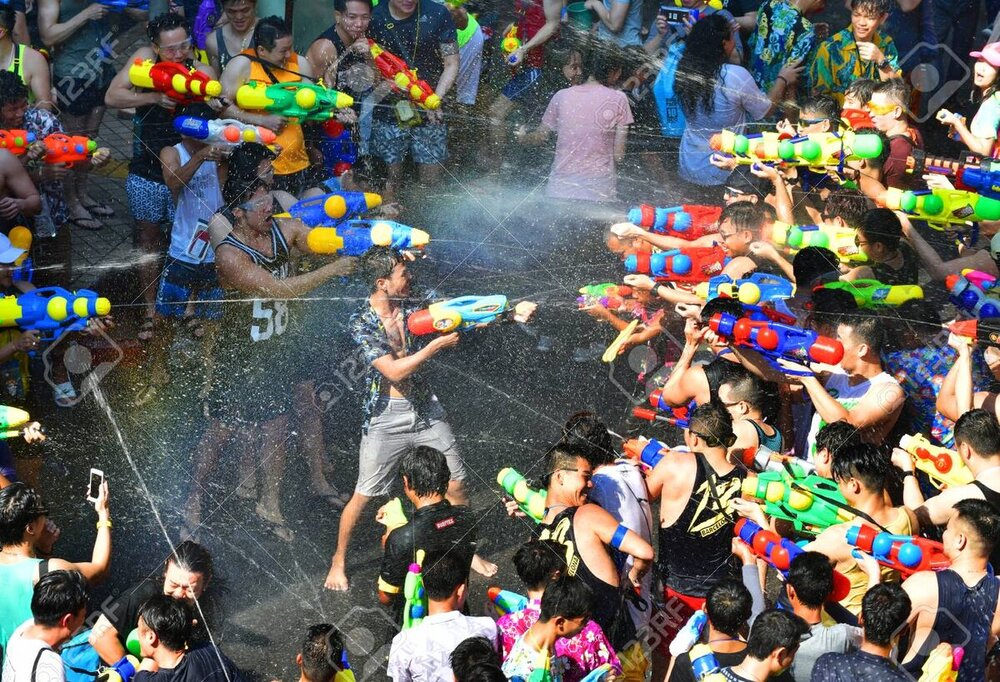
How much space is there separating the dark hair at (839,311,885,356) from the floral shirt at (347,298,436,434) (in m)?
2.10

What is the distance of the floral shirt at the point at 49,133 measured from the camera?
26.0ft

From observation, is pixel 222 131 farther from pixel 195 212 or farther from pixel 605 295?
pixel 605 295

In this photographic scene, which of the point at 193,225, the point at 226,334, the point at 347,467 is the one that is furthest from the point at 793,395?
the point at 193,225

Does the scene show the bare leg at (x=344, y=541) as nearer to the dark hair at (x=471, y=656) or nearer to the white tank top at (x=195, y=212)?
the dark hair at (x=471, y=656)

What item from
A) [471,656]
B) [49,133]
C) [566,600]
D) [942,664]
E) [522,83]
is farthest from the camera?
[522,83]

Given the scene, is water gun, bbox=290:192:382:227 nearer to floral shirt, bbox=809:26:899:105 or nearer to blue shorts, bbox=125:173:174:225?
blue shorts, bbox=125:173:174:225

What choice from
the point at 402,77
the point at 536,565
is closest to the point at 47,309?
the point at 402,77

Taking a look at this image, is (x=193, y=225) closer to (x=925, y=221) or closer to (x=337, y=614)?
(x=337, y=614)

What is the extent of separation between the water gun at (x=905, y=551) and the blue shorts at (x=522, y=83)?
4.20 meters

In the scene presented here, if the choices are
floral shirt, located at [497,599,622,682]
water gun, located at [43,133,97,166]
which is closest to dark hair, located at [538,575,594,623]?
floral shirt, located at [497,599,622,682]

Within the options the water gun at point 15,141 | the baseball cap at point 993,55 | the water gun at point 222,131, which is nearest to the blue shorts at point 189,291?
the water gun at point 222,131

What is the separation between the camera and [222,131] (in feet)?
24.5

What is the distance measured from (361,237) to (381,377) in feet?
2.70

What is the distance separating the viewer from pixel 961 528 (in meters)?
5.27
